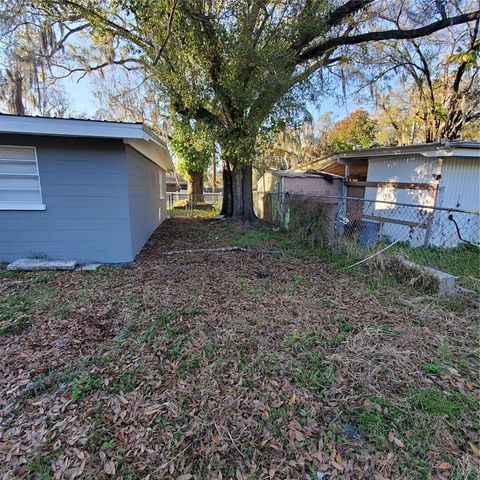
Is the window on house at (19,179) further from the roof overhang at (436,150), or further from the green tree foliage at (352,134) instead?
the green tree foliage at (352,134)

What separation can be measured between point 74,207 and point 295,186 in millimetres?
8349

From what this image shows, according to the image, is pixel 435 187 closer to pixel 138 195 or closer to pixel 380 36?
pixel 380 36

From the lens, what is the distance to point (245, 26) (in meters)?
6.33

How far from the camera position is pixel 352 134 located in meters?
22.8

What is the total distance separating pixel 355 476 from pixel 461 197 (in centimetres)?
860

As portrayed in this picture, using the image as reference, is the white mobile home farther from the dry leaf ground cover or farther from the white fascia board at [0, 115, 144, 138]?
the white fascia board at [0, 115, 144, 138]

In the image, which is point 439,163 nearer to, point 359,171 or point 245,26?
point 359,171

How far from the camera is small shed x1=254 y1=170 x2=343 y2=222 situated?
11.1 meters

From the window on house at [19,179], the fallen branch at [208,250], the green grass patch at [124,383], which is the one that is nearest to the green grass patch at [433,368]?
the green grass patch at [124,383]

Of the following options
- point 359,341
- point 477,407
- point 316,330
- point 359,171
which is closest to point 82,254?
point 316,330

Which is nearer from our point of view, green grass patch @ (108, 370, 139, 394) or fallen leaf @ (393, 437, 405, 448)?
fallen leaf @ (393, 437, 405, 448)

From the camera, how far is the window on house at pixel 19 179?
5051 millimetres

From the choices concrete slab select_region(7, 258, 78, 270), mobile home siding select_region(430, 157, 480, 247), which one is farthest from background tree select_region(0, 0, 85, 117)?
mobile home siding select_region(430, 157, 480, 247)

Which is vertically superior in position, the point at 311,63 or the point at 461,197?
the point at 311,63
